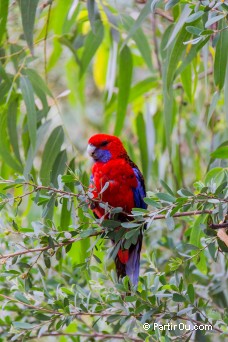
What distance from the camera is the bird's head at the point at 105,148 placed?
244 cm

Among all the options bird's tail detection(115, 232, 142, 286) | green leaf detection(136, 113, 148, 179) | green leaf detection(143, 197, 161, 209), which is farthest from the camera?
green leaf detection(136, 113, 148, 179)

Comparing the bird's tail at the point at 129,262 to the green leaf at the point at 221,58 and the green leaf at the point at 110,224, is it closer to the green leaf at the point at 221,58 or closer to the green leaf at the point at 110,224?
the green leaf at the point at 110,224

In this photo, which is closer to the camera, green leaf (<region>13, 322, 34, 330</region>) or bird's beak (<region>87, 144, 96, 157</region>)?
green leaf (<region>13, 322, 34, 330</region>)

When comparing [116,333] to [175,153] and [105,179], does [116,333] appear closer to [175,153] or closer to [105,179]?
[105,179]

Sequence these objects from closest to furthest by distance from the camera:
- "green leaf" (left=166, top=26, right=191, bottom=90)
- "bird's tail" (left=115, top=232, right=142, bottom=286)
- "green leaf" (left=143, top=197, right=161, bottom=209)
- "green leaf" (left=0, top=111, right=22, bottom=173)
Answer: "green leaf" (left=143, top=197, right=161, bottom=209), "green leaf" (left=166, top=26, right=191, bottom=90), "bird's tail" (left=115, top=232, right=142, bottom=286), "green leaf" (left=0, top=111, right=22, bottom=173)

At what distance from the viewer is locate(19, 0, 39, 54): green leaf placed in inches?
82.8

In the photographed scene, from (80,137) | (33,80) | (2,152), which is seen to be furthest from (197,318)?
(80,137)

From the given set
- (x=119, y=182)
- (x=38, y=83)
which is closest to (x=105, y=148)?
(x=119, y=182)

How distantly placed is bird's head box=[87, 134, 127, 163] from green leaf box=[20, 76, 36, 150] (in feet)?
1.05

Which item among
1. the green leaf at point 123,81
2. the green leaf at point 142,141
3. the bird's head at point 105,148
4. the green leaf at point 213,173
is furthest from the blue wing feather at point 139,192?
the green leaf at point 213,173

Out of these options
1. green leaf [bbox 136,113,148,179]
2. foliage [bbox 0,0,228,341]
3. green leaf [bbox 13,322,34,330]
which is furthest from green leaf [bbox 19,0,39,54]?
green leaf [bbox 13,322,34,330]

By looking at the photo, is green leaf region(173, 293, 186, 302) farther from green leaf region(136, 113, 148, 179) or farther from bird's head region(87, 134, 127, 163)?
green leaf region(136, 113, 148, 179)

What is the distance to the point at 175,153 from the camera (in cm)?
323

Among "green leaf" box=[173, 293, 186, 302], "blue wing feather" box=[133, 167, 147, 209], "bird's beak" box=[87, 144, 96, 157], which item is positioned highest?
"bird's beak" box=[87, 144, 96, 157]
